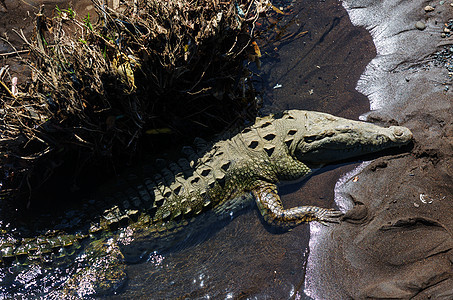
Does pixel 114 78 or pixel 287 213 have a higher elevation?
pixel 114 78

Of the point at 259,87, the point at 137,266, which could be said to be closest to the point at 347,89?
the point at 259,87

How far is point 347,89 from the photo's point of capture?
14.8 ft

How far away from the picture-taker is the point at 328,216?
3762 mm

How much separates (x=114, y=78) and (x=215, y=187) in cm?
157

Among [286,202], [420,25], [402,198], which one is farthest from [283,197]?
[420,25]

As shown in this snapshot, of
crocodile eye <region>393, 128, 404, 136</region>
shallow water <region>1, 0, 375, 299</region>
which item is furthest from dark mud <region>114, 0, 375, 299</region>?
crocodile eye <region>393, 128, 404, 136</region>

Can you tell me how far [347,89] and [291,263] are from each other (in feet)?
7.72

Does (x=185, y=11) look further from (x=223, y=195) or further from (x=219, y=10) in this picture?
(x=223, y=195)

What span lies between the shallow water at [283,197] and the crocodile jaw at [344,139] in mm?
227

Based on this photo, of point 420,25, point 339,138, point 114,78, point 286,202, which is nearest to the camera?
point 114,78

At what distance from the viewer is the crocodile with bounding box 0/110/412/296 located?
146 inches

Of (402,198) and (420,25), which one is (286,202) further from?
(420,25)

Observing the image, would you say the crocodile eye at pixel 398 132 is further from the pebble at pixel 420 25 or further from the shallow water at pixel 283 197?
the pebble at pixel 420 25

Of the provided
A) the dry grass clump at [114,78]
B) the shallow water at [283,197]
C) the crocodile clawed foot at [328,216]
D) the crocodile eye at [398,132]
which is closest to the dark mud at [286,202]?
the shallow water at [283,197]
